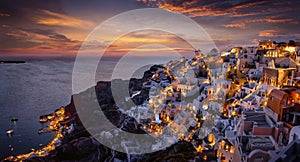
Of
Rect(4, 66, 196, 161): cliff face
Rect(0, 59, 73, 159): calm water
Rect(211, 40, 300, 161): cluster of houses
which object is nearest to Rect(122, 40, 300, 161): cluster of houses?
Rect(211, 40, 300, 161): cluster of houses

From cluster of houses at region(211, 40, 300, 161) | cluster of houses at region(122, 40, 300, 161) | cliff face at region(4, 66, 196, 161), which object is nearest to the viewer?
cluster of houses at region(211, 40, 300, 161)

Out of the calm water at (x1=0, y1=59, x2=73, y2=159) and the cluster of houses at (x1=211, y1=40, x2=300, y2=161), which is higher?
the cluster of houses at (x1=211, y1=40, x2=300, y2=161)

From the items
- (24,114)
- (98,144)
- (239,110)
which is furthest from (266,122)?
(24,114)

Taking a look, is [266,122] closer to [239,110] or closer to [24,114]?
[239,110]

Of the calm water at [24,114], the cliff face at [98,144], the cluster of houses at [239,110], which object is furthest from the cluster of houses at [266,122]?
the calm water at [24,114]

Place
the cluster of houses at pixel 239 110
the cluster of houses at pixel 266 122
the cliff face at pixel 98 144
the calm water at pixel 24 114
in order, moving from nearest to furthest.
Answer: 1. the cluster of houses at pixel 266 122
2. the cluster of houses at pixel 239 110
3. the cliff face at pixel 98 144
4. the calm water at pixel 24 114

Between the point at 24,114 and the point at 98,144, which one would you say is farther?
the point at 24,114

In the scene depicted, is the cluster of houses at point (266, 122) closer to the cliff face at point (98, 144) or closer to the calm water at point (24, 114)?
the cliff face at point (98, 144)

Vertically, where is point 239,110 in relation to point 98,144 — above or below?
above

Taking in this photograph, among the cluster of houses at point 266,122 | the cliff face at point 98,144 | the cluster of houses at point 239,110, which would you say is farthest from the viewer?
the cliff face at point 98,144

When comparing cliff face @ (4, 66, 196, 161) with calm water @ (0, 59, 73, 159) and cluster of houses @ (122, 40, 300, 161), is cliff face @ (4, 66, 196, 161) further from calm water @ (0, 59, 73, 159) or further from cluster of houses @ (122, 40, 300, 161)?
calm water @ (0, 59, 73, 159)

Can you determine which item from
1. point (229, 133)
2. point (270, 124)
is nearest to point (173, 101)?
point (229, 133)
